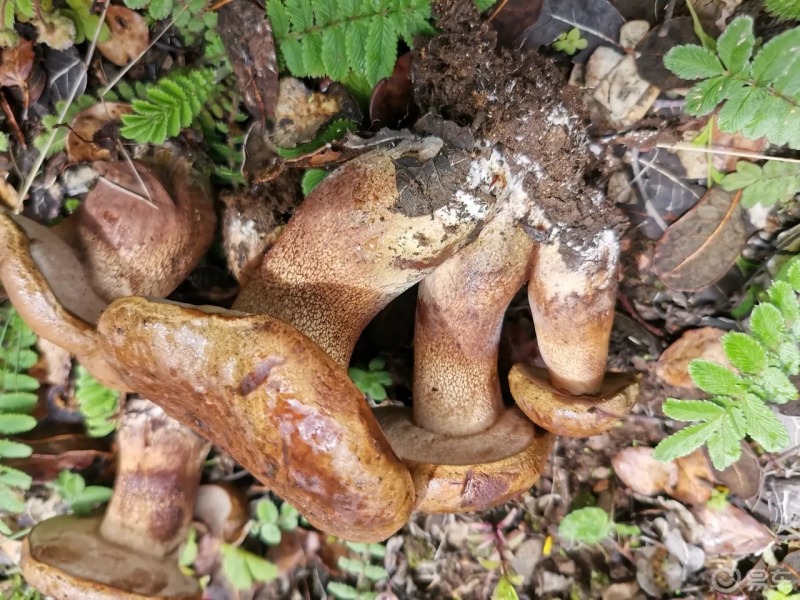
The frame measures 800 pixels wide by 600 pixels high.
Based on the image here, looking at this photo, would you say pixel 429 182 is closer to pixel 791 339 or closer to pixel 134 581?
pixel 791 339

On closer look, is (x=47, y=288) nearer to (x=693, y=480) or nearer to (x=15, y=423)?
(x=15, y=423)

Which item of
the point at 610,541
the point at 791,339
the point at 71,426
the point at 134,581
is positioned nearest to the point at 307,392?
the point at 134,581

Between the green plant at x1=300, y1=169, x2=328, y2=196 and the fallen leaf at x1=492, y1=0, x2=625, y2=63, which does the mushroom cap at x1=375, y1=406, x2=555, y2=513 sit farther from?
the fallen leaf at x1=492, y1=0, x2=625, y2=63

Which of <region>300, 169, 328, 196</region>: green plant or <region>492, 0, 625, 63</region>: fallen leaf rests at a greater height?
<region>492, 0, 625, 63</region>: fallen leaf

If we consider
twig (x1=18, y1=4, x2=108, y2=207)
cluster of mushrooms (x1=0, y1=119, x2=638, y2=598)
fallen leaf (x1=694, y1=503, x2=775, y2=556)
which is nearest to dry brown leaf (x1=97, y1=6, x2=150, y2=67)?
twig (x1=18, y1=4, x2=108, y2=207)

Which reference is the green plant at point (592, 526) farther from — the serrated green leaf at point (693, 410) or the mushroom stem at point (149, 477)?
the mushroom stem at point (149, 477)

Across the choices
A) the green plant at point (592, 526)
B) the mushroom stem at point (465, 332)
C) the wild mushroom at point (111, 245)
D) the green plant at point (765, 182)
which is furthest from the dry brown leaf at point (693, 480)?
the wild mushroom at point (111, 245)
